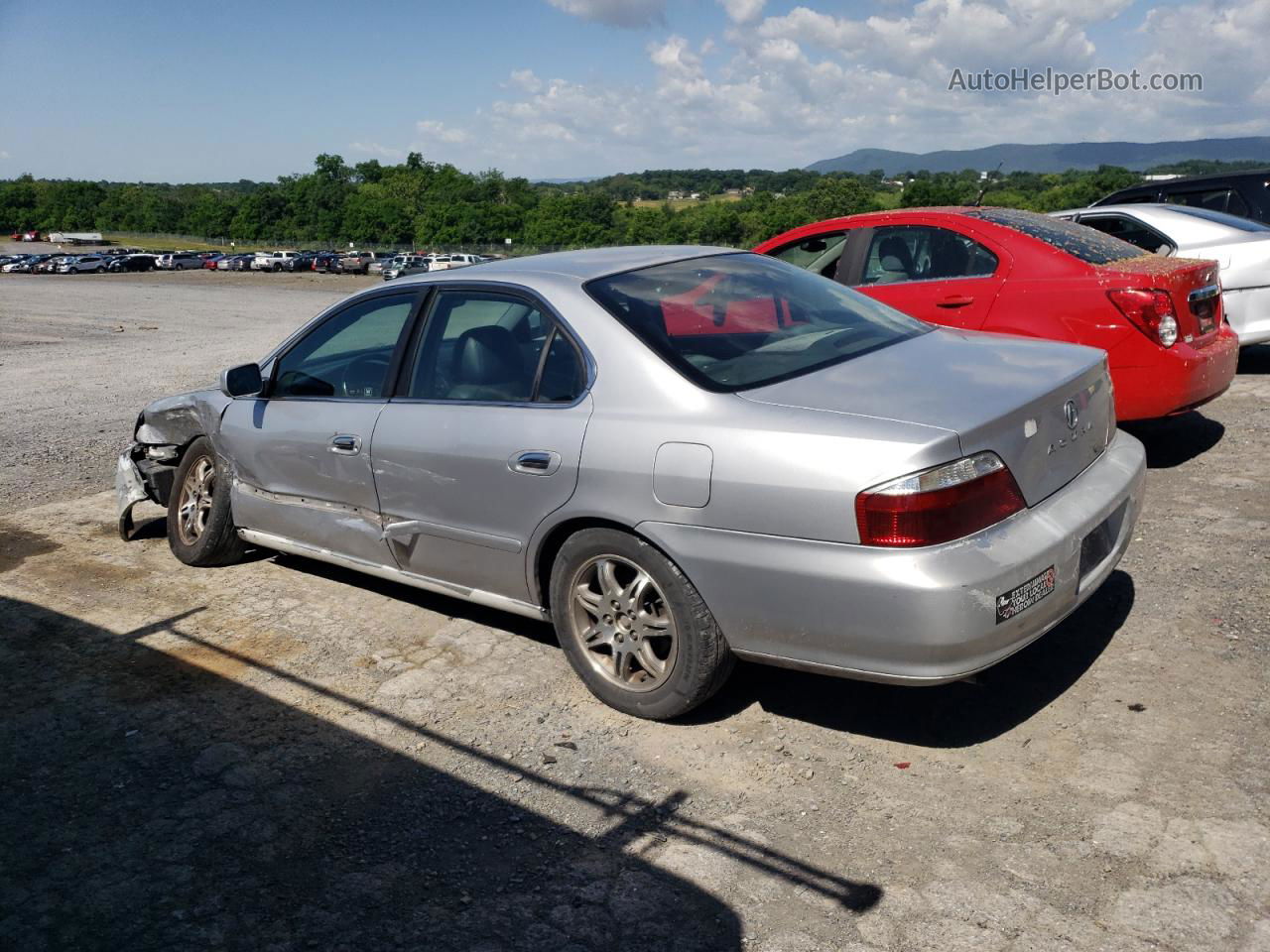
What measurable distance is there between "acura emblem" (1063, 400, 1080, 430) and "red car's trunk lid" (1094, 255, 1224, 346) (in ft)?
9.18

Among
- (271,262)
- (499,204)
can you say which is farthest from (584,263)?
(499,204)

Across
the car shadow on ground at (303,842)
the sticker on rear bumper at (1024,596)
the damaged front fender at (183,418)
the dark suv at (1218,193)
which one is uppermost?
the dark suv at (1218,193)

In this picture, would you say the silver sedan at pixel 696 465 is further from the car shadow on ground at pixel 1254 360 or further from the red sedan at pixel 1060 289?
the car shadow on ground at pixel 1254 360

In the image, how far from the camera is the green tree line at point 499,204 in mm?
40219

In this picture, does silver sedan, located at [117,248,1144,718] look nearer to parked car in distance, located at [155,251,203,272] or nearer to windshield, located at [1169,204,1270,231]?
windshield, located at [1169,204,1270,231]

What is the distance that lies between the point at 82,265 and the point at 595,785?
250 ft

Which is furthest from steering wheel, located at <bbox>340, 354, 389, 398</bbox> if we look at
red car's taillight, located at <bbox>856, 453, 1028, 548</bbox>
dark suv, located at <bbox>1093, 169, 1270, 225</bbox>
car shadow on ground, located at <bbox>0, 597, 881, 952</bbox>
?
dark suv, located at <bbox>1093, 169, 1270, 225</bbox>

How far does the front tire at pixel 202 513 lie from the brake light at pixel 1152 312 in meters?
4.91

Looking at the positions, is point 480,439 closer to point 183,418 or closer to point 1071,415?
point 1071,415

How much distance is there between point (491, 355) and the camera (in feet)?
14.3

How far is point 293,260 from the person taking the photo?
228 feet

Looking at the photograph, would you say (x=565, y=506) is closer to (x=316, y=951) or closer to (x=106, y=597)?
(x=316, y=951)

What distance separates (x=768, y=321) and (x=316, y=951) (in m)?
2.61

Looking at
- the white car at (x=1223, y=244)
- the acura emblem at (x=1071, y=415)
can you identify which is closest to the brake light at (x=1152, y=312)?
the white car at (x=1223, y=244)
